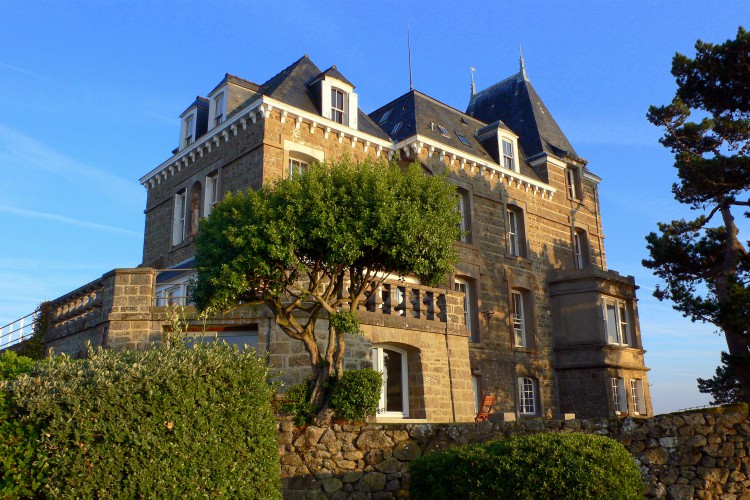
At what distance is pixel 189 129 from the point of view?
24.7 metres

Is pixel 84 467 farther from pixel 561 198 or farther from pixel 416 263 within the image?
pixel 561 198

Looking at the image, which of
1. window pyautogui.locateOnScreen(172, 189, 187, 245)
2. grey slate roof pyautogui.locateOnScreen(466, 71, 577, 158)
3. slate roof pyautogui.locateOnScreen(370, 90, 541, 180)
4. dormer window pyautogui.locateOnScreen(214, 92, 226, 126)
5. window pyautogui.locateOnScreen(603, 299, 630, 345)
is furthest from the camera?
grey slate roof pyautogui.locateOnScreen(466, 71, 577, 158)

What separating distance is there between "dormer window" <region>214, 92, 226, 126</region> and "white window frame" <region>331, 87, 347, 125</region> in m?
3.90

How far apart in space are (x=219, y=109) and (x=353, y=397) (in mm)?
14742

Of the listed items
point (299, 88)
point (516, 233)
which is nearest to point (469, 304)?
point (516, 233)

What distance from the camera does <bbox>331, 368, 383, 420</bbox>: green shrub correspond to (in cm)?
1220

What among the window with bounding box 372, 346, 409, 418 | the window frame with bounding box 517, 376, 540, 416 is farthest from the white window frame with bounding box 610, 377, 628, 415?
the window with bounding box 372, 346, 409, 418

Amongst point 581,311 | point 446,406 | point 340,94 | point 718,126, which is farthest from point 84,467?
point 581,311

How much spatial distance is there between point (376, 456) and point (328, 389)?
160 centimetres

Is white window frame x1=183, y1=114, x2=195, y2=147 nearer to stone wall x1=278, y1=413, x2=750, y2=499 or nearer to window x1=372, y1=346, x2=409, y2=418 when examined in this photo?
window x1=372, y1=346, x2=409, y2=418

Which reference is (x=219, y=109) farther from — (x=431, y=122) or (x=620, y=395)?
(x=620, y=395)

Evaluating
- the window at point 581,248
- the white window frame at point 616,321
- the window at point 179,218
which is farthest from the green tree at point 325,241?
the window at point 581,248

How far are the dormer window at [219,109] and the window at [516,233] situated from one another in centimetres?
1230

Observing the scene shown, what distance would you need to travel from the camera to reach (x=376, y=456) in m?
11.9
